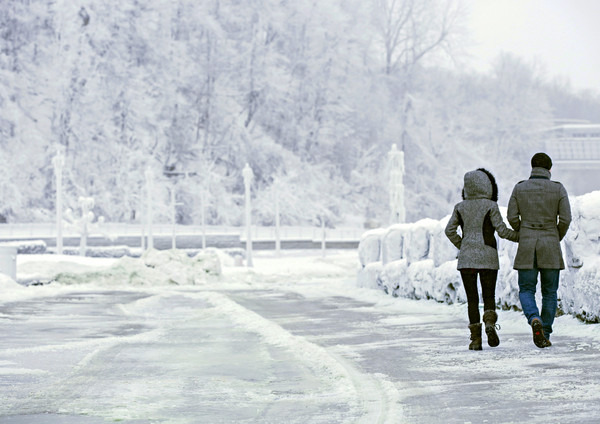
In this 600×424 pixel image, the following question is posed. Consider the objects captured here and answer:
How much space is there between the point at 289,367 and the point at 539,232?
2714mm

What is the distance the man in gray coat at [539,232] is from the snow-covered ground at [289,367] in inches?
20.7

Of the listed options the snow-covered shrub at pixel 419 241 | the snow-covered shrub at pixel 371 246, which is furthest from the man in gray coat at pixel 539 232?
the snow-covered shrub at pixel 371 246

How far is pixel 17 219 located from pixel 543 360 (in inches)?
2544

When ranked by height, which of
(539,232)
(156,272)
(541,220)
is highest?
(541,220)

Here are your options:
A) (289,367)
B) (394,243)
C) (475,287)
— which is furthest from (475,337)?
(394,243)

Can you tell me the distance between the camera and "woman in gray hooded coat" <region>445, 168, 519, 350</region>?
33.8 ft

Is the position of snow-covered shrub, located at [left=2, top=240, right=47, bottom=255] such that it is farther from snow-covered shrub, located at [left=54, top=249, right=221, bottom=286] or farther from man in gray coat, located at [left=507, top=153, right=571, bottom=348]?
man in gray coat, located at [left=507, top=153, right=571, bottom=348]

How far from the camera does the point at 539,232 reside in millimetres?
10359

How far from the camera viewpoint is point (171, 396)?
7617mm

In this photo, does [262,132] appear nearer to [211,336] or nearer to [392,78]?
[392,78]

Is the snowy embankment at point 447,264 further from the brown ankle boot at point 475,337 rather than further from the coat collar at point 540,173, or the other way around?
the brown ankle boot at point 475,337

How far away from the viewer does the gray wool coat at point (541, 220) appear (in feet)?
33.8

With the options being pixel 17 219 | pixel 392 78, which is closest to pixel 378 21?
pixel 392 78

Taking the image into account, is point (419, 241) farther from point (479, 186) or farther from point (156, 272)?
point (156, 272)
